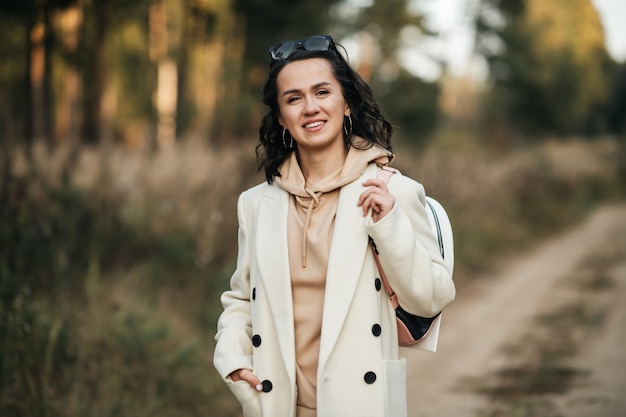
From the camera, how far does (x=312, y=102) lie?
253cm

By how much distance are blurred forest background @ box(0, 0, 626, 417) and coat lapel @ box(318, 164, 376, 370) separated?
2160mm

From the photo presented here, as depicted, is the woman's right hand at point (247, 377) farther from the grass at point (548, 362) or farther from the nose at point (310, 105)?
the grass at point (548, 362)

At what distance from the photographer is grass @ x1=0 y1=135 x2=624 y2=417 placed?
14.1ft

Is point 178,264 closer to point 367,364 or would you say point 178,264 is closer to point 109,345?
point 109,345

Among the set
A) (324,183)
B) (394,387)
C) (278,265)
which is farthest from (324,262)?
(394,387)

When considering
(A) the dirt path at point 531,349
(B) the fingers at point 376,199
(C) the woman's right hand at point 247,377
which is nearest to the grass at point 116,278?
(A) the dirt path at point 531,349

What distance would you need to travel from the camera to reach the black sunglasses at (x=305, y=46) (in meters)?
2.60

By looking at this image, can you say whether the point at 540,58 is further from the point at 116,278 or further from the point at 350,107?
the point at 350,107

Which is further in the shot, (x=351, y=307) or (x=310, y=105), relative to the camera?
(x=310, y=105)

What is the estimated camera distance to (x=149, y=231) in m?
7.25

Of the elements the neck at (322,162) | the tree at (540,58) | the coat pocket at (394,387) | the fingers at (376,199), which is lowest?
the coat pocket at (394,387)

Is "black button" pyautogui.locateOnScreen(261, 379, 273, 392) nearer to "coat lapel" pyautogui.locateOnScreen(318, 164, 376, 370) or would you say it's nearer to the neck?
"coat lapel" pyautogui.locateOnScreen(318, 164, 376, 370)

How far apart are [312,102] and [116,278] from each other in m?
4.44

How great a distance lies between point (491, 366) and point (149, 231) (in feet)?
12.5
